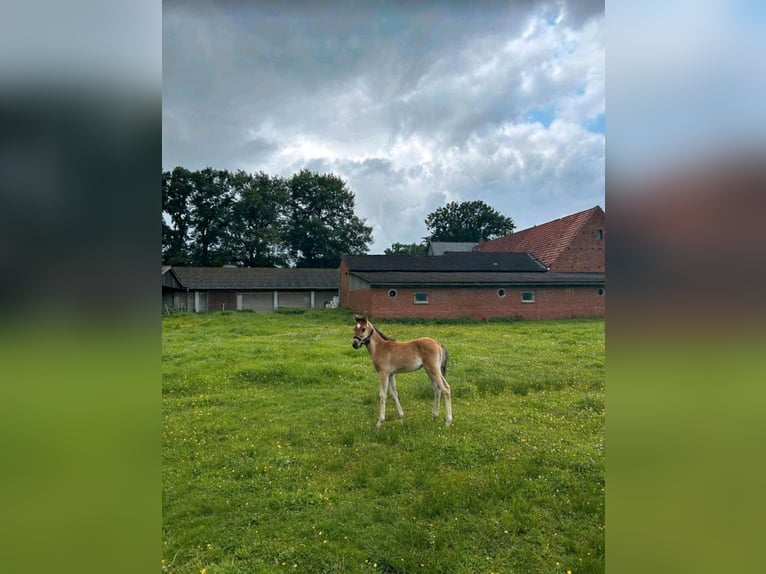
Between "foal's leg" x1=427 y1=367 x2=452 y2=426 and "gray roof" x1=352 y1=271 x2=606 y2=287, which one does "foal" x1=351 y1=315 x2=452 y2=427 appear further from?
"gray roof" x1=352 y1=271 x2=606 y2=287

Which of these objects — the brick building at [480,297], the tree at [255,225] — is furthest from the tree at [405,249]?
the brick building at [480,297]

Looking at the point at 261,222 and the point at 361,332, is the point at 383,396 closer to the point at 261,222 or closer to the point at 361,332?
the point at 361,332

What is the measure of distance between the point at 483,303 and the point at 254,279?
20.5 meters

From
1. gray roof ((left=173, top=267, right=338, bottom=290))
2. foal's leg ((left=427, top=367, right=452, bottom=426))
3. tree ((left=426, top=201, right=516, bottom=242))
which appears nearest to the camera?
foal's leg ((left=427, top=367, right=452, bottom=426))

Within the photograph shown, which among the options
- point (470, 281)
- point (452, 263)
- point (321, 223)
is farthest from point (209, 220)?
point (470, 281)

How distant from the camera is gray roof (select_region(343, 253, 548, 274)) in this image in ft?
93.5

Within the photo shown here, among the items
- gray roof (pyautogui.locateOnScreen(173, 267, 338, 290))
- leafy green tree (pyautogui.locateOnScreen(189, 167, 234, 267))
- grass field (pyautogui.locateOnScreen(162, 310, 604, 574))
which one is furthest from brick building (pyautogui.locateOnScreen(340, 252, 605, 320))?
leafy green tree (pyautogui.locateOnScreen(189, 167, 234, 267))

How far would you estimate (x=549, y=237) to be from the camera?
109ft

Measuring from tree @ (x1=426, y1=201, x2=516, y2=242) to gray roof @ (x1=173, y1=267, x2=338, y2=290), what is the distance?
34.0m
